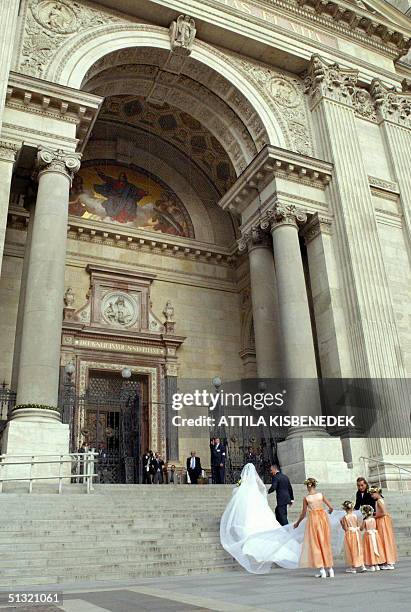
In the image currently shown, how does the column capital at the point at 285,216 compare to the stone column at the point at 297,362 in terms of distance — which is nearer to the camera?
the stone column at the point at 297,362

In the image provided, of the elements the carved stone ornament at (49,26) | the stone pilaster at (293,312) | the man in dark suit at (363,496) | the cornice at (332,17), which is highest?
the cornice at (332,17)

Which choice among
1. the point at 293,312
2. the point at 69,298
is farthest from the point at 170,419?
the point at 293,312

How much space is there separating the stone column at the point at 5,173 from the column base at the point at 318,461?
8.37m

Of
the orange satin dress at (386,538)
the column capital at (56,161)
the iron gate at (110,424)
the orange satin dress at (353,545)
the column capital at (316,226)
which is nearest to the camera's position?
the orange satin dress at (353,545)

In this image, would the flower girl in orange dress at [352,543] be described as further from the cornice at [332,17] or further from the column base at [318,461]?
the cornice at [332,17]

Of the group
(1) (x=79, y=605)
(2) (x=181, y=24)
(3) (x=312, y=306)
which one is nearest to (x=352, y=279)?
(3) (x=312, y=306)

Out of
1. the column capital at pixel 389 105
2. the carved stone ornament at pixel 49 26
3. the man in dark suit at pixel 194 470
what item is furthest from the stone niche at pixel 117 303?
the column capital at pixel 389 105

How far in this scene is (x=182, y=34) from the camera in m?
16.7

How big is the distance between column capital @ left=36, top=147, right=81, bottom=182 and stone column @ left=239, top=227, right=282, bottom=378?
618cm

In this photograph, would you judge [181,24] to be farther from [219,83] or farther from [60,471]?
[60,471]

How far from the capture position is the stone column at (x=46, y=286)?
11312 millimetres

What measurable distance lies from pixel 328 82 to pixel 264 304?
808 cm

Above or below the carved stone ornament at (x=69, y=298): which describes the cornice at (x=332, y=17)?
above

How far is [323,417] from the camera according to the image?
47.4ft
